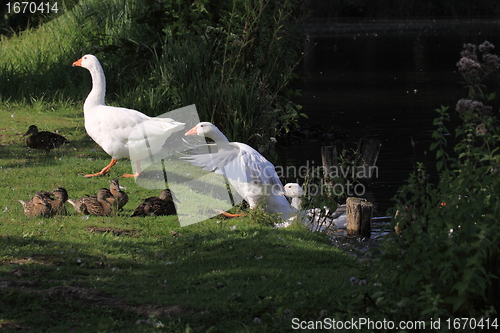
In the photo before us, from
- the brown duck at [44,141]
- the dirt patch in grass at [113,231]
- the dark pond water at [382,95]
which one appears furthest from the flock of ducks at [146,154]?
the dark pond water at [382,95]

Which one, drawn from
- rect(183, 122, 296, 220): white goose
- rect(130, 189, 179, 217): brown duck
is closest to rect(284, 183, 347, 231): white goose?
rect(183, 122, 296, 220): white goose

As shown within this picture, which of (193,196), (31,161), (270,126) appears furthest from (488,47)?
(31,161)

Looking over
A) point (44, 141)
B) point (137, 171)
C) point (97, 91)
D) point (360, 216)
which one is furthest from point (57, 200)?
point (360, 216)

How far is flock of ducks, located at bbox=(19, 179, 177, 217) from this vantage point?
7.32 m

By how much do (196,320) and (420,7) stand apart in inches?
3016

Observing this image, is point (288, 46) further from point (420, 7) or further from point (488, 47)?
→ point (420, 7)

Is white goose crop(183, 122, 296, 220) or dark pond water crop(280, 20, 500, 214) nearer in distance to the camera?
white goose crop(183, 122, 296, 220)

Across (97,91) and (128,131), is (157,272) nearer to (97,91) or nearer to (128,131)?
(128,131)

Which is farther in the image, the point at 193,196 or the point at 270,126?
the point at 270,126

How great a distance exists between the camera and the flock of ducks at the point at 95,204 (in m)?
7.32

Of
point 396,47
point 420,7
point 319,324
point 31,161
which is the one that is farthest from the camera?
point 420,7

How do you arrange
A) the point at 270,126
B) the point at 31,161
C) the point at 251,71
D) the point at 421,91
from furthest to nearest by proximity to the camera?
the point at 421,91
the point at 251,71
the point at 270,126
the point at 31,161

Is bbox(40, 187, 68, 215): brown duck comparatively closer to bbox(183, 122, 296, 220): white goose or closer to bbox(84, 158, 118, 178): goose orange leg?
bbox(183, 122, 296, 220): white goose

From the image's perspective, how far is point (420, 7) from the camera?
2972 inches
